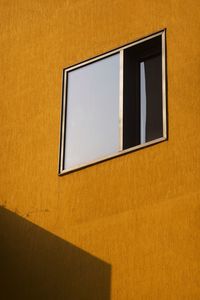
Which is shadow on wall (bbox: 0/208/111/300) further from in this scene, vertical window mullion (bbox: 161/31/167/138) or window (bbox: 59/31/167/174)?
vertical window mullion (bbox: 161/31/167/138)

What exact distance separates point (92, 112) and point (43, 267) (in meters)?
1.72

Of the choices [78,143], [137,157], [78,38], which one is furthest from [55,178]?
[78,38]

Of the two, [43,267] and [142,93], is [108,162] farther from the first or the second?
[43,267]

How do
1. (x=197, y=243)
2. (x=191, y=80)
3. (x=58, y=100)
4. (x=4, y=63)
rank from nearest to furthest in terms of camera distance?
(x=197, y=243) < (x=191, y=80) < (x=58, y=100) < (x=4, y=63)

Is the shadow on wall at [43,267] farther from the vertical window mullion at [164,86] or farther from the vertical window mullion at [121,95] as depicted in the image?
the vertical window mullion at [164,86]

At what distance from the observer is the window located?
320 inches

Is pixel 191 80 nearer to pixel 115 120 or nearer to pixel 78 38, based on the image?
pixel 115 120

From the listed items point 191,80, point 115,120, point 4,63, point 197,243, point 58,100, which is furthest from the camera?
point 4,63

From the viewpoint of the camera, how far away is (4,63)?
9.84 meters

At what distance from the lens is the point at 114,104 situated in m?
8.42

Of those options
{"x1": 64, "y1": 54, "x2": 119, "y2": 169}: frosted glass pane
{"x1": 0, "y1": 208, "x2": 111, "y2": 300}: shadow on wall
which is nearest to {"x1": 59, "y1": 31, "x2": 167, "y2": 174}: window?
{"x1": 64, "y1": 54, "x2": 119, "y2": 169}: frosted glass pane

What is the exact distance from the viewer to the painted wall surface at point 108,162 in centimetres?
725

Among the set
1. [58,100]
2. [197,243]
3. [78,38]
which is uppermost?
[78,38]

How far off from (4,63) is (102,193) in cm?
266
